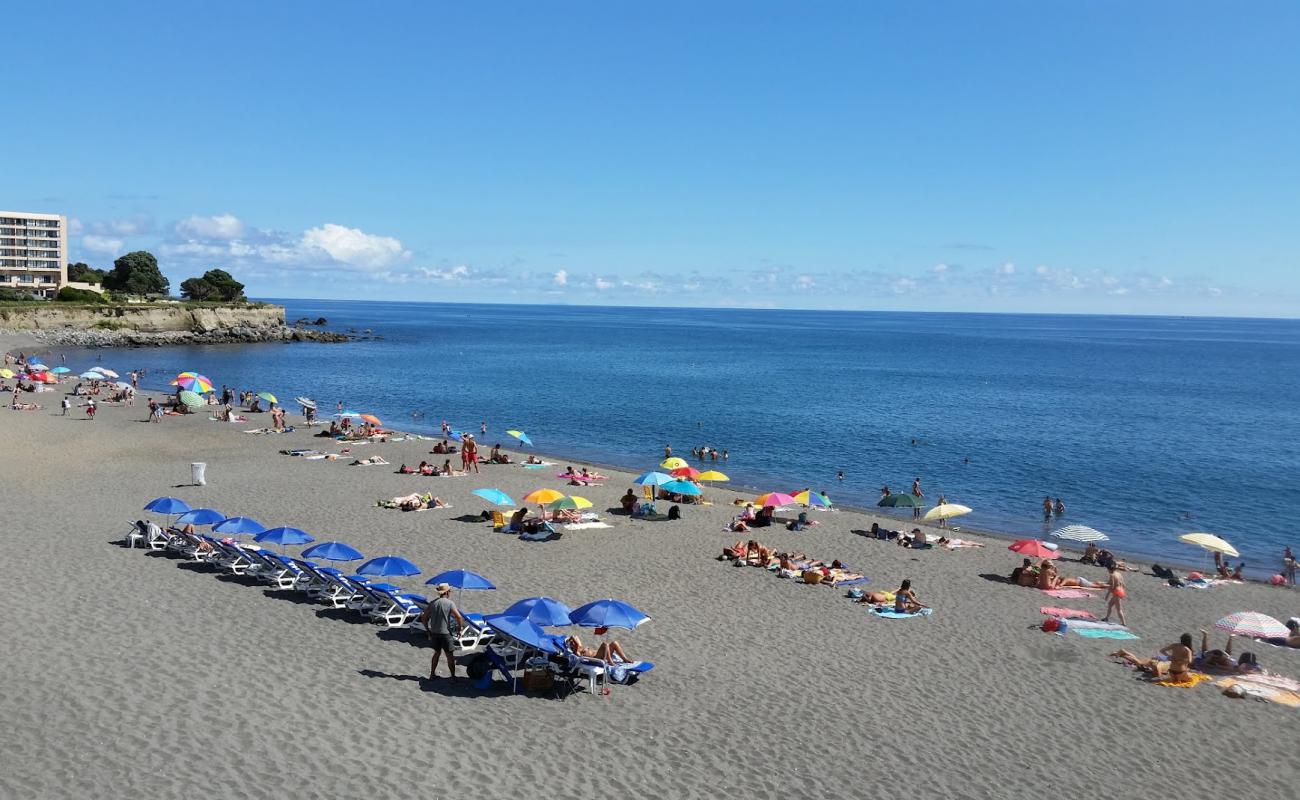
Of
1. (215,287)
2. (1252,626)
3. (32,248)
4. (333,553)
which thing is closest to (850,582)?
(1252,626)

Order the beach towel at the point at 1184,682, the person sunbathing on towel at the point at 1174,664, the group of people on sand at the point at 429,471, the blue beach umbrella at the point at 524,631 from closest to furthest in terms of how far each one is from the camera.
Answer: the blue beach umbrella at the point at 524,631 < the beach towel at the point at 1184,682 < the person sunbathing on towel at the point at 1174,664 < the group of people on sand at the point at 429,471

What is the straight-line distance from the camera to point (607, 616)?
13.8 metres

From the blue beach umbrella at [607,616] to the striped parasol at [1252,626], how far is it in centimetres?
1115

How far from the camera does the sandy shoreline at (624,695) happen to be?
1032 centimetres

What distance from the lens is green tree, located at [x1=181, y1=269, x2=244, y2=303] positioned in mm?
134750

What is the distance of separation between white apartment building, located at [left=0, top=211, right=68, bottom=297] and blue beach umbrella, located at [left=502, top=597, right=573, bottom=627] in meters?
152

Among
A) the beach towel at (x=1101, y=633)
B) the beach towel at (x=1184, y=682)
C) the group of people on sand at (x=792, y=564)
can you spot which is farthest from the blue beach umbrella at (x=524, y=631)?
the beach towel at (x=1101, y=633)

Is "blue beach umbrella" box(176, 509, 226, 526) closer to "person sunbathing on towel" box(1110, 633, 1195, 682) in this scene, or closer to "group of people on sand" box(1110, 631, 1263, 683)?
"group of people on sand" box(1110, 631, 1263, 683)

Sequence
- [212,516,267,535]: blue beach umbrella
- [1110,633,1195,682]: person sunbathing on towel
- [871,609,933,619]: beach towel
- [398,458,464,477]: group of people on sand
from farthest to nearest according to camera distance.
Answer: [398,458,464,477]: group of people on sand → [212,516,267,535]: blue beach umbrella → [871,609,933,619]: beach towel → [1110,633,1195,682]: person sunbathing on towel

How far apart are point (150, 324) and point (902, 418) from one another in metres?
87.7

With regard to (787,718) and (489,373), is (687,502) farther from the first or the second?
(489,373)

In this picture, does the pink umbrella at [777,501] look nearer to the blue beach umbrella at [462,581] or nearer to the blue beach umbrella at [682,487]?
the blue beach umbrella at [682,487]

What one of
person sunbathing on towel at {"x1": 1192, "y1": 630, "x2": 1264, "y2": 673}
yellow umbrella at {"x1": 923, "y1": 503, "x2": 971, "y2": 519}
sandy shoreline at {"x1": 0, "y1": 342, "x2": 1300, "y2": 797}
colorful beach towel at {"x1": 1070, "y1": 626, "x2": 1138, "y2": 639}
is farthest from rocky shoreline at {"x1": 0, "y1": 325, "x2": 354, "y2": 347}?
person sunbathing on towel at {"x1": 1192, "y1": 630, "x2": 1264, "y2": 673}

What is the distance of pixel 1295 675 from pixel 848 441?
3336 centimetres
